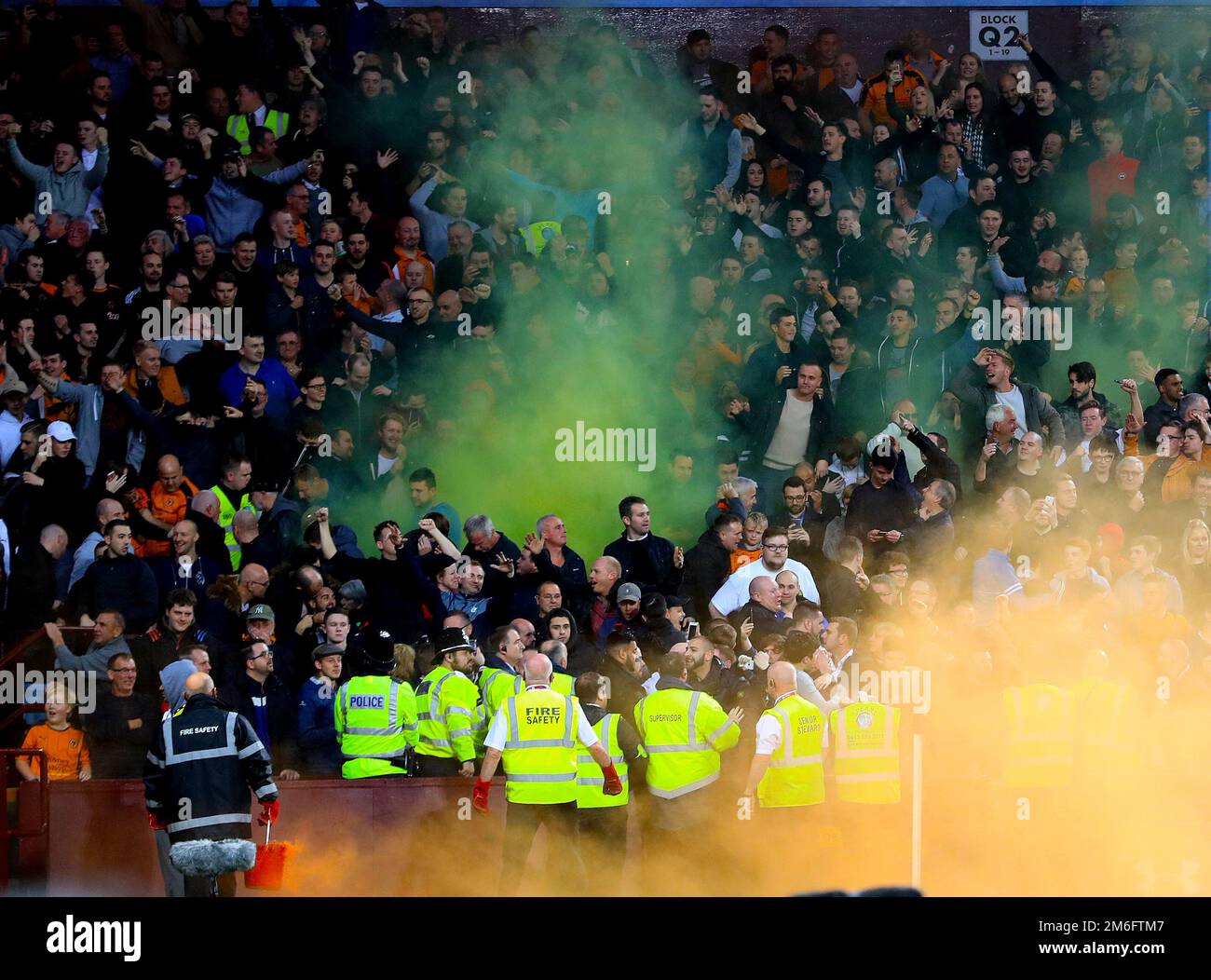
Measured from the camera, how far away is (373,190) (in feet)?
42.2

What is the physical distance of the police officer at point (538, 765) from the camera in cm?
922

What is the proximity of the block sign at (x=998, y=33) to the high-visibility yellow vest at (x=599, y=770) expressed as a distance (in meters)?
7.15

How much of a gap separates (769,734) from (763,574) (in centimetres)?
166

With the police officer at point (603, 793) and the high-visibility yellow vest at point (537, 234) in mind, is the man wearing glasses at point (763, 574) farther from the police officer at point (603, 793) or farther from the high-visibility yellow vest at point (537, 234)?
the high-visibility yellow vest at point (537, 234)

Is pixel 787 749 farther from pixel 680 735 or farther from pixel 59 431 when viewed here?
pixel 59 431

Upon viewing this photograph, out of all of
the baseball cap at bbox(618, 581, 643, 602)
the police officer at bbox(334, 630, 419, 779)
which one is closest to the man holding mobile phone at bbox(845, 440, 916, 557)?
the baseball cap at bbox(618, 581, 643, 602)

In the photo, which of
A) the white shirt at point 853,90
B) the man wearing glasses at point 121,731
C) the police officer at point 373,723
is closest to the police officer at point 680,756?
the police officer at point 373,723

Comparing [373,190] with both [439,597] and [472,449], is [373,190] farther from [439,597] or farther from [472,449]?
[439,597]

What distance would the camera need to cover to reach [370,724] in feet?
31.8

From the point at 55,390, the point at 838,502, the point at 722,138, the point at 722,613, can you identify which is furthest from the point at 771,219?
the point at 55,390

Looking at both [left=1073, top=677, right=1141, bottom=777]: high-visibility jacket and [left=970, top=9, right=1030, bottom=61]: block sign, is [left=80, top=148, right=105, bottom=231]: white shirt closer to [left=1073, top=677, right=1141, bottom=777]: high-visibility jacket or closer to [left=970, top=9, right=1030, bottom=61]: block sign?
[left=970, top=9, right=1030, bottom=61]: block sign

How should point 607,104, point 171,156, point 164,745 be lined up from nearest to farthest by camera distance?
point 164,745, point 171,156, point 607,104

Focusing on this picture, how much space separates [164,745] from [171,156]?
16.3 feet

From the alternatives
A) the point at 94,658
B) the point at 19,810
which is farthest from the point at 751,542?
the point at 19,810
